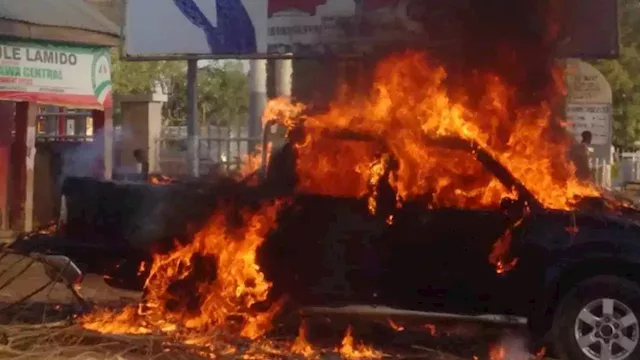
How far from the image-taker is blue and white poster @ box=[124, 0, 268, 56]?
16438 mm

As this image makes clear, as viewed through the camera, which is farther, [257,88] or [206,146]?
[257,88]

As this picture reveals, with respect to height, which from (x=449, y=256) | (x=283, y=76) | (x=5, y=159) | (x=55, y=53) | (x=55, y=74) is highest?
(x=55, y=53)

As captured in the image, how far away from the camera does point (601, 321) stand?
25.6 feet

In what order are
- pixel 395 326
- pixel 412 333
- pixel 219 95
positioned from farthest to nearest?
pixel 219 95 → pixel 395 326 → pixel 412 333

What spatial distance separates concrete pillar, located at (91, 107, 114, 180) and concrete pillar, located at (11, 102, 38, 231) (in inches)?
42.9

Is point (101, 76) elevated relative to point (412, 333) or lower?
elevated

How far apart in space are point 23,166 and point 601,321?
11.6 metres

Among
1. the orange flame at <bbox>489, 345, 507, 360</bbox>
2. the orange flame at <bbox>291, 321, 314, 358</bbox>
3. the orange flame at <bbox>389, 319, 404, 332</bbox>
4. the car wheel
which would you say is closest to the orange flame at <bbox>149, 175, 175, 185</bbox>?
the orange flame at <bbox>291, 321, 314, 358</bbox>

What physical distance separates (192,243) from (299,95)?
16.5 ft

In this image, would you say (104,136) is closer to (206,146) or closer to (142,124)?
(142,124)

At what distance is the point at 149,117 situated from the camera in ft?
62.2

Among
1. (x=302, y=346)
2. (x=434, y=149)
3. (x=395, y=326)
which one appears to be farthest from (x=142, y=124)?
(x=302, y=346)

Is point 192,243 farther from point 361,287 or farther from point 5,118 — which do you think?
point 5,118

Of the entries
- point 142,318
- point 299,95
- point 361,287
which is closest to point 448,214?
point 361,287
